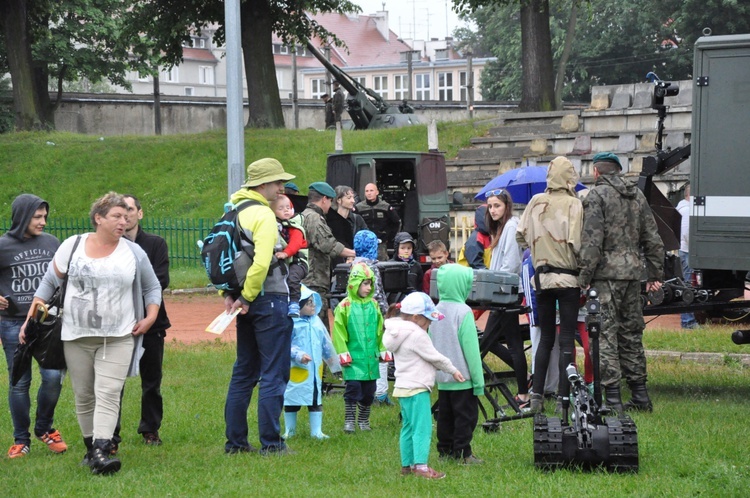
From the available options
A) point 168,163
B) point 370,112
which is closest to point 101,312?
point 168,163

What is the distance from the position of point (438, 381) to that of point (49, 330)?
105 inches

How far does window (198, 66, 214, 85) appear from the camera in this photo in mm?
97188

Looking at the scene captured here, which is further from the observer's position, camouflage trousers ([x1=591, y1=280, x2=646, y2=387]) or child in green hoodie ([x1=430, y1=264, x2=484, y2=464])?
camouflage trousers ([x1=591, y1=280, x2=646, y2=387])

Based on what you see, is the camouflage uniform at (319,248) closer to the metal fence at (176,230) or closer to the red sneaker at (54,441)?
the red sneaker at (54,441)

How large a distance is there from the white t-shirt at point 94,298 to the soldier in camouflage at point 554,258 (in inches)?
133

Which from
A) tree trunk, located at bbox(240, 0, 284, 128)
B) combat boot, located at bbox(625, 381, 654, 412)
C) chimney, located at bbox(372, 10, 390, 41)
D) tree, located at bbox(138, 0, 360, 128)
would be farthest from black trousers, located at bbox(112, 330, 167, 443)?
chimney, located at bbox(372, 10, 390, 41)

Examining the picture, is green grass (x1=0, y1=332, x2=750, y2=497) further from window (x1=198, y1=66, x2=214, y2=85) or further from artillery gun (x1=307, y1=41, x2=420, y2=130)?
window (x1=198, y1=66, x2=214, y2=85)

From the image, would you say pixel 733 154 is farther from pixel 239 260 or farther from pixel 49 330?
pixel 49 330

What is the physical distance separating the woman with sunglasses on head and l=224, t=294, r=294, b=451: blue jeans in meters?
2.59

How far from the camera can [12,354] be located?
8531 mm

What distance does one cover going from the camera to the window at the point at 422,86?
99812mm

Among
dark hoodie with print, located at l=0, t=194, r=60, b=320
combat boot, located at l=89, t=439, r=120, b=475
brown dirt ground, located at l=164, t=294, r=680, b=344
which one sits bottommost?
brown dirt ground, located at l=164, t=294, r=680, b=344

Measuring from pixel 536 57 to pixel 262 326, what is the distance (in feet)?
74.5

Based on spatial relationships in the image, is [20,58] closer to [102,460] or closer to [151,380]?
[151,380]
